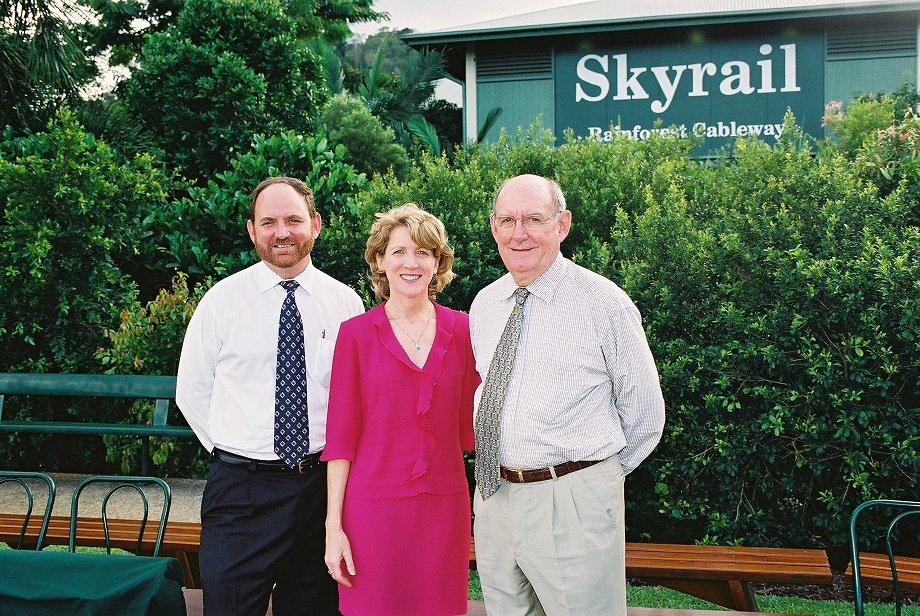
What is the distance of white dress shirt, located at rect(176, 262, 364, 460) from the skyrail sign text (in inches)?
572

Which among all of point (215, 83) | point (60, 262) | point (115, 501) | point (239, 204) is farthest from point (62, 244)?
point (215, 83)

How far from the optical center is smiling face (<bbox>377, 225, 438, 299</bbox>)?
3000 millimetres

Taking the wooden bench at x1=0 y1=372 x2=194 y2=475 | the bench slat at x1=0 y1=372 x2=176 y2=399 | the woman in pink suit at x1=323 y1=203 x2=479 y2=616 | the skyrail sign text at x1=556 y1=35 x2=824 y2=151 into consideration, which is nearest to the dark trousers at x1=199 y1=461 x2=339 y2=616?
the woman in pink suit at x1=323 y1=203 x2=479 y2=616

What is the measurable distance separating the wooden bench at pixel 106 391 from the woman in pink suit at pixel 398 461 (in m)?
2.77

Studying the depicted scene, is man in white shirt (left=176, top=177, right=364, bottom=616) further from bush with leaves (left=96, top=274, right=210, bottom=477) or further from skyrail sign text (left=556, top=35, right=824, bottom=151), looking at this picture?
skyrail sign text (left=556, top=35, right=824, bottom=151)

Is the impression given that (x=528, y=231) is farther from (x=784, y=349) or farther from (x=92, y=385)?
(x=92, y=385)

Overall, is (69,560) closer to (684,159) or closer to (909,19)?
(684,159)

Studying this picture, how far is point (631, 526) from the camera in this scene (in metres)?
5.36

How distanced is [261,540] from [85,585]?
574 millimetres

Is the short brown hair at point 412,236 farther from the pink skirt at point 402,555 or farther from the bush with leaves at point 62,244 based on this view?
the bush with leaves at point 62,244

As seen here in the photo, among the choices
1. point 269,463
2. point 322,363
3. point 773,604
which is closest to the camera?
point 269,463

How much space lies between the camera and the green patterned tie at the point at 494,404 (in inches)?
112

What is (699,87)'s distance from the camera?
17266 mm

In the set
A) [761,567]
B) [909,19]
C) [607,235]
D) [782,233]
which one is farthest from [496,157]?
[909,19]
